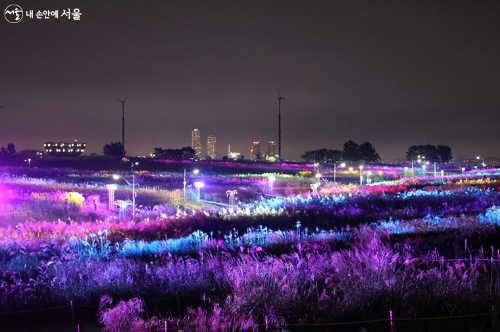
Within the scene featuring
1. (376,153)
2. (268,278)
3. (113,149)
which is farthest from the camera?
(376,153)

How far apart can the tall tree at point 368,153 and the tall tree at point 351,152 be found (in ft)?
3.97

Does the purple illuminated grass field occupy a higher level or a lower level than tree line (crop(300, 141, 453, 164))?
lower

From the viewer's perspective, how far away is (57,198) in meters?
25.3

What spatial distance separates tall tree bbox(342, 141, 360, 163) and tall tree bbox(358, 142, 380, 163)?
121 cm

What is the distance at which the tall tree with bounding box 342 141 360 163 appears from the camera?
365ft

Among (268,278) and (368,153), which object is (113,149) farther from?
(268,278)

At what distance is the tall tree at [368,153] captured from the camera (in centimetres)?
11038

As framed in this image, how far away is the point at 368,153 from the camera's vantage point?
110750 mm

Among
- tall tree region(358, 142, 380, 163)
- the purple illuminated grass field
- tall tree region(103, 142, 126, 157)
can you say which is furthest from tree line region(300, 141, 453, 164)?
the purple illuminated grass field

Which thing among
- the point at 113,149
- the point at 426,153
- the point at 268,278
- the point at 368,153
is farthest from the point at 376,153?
the point at 268,278

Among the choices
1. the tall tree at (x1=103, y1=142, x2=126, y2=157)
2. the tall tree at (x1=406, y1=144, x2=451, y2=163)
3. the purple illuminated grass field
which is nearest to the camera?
the purple illuminated grass field

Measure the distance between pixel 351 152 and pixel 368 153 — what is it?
4.77 meters

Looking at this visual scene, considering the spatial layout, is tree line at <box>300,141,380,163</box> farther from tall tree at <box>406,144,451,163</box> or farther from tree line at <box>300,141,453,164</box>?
tall tree at <box>406,144,451,163</box>

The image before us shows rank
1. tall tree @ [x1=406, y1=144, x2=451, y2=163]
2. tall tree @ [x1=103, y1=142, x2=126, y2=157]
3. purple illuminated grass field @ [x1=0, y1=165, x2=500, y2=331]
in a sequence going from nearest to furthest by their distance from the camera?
purple illuminated grass field @ [x1=0, y1=165, x2=500, y2=331] → tall tree @ [x1=103, y1=142, x2=126, y2=157] → tall tree @ [x1=406, y1=144, x2=451, y2=163]
